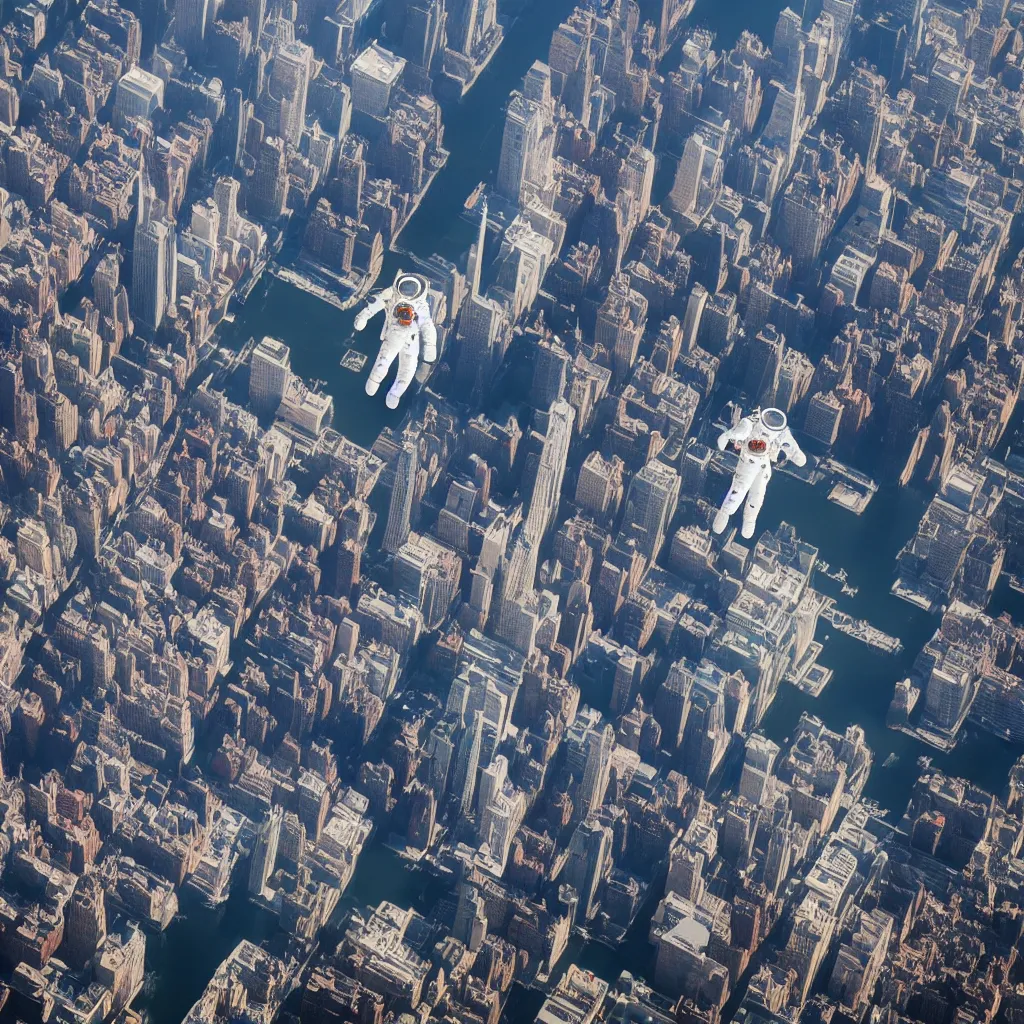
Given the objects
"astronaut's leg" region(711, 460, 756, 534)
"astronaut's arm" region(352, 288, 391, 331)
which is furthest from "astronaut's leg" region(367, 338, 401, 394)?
"astronaut's leg" region(711, 460, 756, 534)

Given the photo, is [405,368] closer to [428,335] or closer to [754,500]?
[428,335]

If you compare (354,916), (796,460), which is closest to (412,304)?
(796,460)

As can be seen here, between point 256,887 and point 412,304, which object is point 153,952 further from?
point 412,304

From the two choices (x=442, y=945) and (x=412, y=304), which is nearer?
(x=412, y=304)

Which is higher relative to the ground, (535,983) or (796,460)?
(796,460)

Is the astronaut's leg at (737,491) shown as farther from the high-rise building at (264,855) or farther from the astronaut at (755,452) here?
the high-rise building at (264,855)

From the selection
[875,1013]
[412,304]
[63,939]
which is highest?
[412,304]

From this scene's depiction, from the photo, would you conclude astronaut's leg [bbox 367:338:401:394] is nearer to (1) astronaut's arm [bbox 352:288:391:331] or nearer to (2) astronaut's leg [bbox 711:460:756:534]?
(1) astronaut's arm [bbox 352:288:391:331]

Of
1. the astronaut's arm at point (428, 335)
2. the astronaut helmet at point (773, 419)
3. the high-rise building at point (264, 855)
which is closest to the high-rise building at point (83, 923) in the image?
the high-rise building at point (264, 855)
